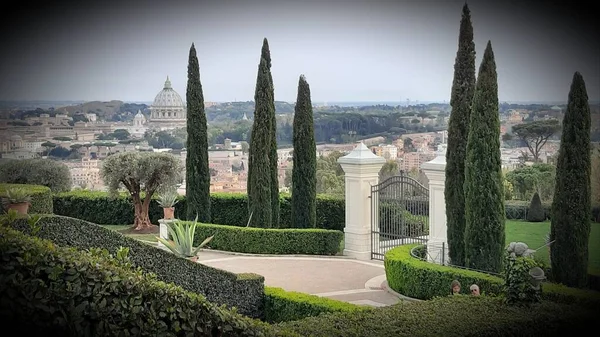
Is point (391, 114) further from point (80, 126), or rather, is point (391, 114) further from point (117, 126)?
point (80, 126)

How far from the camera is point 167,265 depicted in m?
8.33

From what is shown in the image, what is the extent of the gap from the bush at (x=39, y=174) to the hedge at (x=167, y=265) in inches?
453

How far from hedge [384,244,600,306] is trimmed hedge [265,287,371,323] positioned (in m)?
2.22

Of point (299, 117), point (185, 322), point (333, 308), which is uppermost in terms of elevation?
point (299, 117)

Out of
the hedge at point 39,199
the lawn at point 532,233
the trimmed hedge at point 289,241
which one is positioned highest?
the hedge at point 39,199

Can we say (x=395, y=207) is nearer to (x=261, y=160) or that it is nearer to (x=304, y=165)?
(x=304, y=165)

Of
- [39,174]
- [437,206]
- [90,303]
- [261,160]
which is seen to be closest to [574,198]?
[437,206]

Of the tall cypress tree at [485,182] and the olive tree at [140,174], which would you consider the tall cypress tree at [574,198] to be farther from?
the olive tree at [140,174]

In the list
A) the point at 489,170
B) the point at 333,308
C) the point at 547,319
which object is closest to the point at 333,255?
the point at 489,170

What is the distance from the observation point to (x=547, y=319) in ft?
22.0

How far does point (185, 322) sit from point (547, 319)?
139 inches

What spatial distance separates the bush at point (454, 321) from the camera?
6.07m

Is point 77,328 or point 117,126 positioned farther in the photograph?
point 117,126

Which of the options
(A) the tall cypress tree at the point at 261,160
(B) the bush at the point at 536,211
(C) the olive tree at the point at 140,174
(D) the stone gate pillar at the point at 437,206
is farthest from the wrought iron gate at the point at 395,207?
(B) the bush at the point at 536,211
